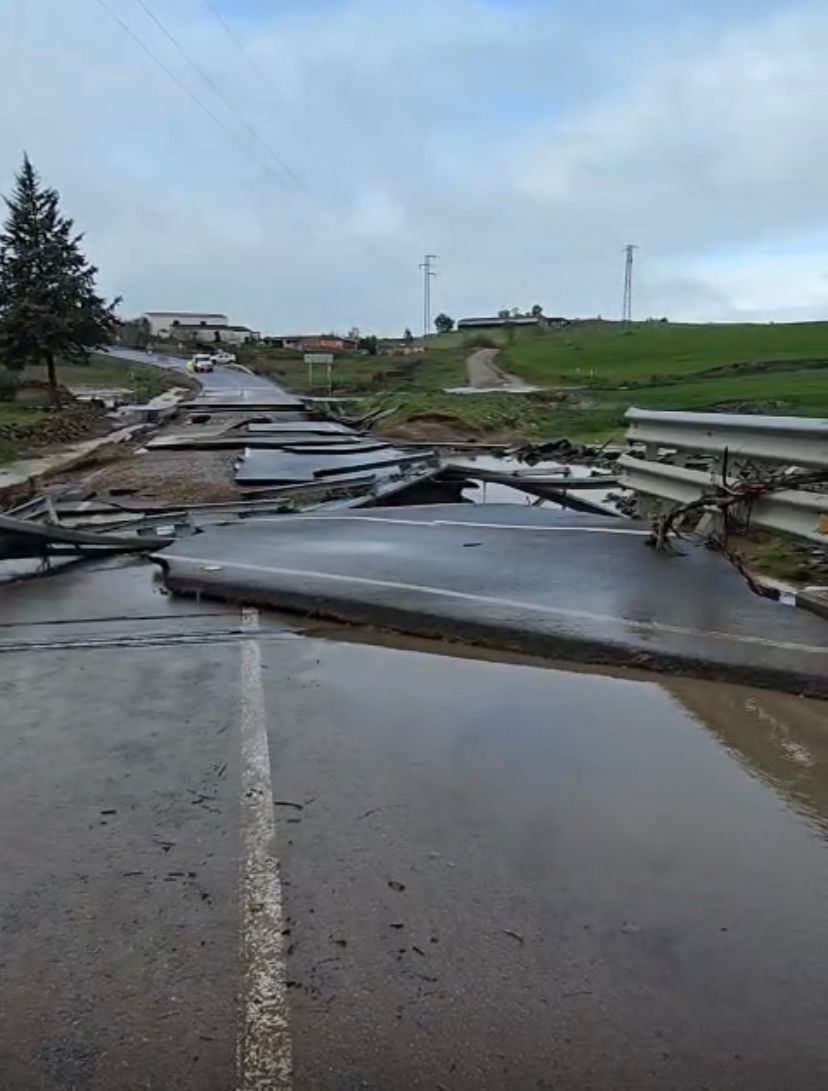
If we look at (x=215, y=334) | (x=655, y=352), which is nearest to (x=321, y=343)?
(x=215, y=334)

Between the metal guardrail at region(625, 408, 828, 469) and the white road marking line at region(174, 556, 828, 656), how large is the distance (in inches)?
62.2

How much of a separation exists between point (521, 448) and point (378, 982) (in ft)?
60.5

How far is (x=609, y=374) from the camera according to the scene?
64.6 metres

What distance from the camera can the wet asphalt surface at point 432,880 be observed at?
7.77 ft

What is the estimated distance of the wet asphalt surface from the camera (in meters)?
2.37

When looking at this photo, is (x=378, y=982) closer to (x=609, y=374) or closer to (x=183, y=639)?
(x=183, y=639)

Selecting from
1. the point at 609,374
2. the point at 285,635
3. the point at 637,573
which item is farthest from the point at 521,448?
the point at 609,374

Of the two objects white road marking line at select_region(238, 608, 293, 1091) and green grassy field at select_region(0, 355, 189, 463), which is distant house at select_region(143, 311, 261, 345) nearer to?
green grassy field at select_region(0, 355, 189, 463)

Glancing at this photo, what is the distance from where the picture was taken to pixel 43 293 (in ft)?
153

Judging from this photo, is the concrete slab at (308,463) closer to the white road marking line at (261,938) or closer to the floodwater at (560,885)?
the floodwater at (560,885)

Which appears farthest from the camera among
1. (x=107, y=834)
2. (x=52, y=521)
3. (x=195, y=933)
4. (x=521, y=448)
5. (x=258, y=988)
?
(x=521, y=448)

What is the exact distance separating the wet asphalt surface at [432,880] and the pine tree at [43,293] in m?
43.4

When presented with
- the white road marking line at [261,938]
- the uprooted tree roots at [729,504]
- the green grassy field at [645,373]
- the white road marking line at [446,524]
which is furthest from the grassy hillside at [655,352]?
the white road marking line at [261,938]

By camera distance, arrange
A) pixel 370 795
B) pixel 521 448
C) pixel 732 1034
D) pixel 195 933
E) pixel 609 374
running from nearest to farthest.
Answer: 1. pixel 732 1034
2. pixel 195 933
3. pixel 370 795
4. pixel 521 448
5. pixel 609 374
